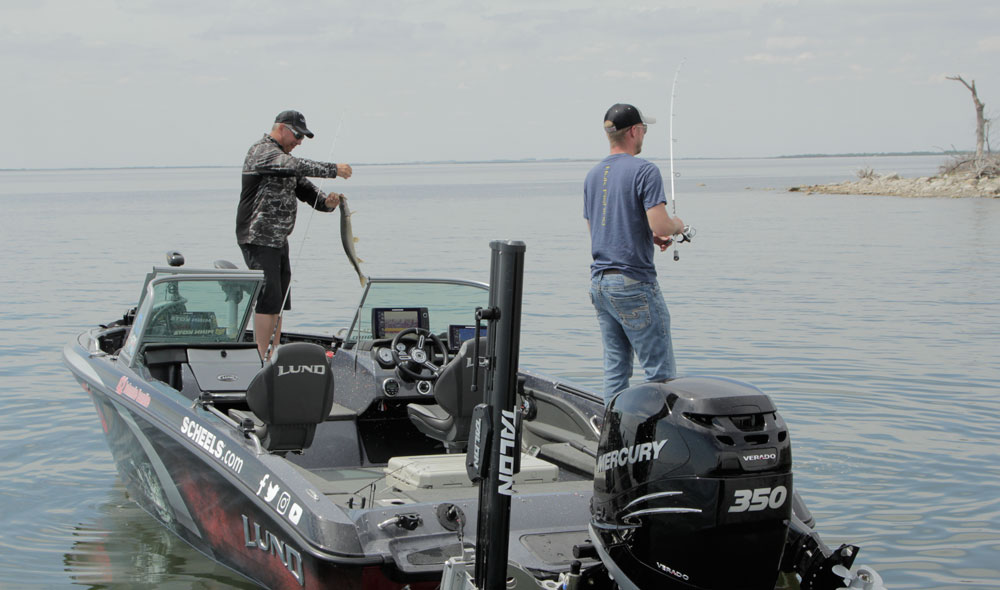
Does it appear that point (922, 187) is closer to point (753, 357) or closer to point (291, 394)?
point (753, 357)

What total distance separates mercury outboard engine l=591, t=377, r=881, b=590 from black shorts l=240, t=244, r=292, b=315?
4193 mm

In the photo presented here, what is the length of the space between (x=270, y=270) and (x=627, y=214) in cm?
304

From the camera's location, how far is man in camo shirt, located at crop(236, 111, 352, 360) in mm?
7152

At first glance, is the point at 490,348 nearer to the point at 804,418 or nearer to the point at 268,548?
→ the point at 268,548

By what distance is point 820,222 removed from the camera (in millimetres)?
32219

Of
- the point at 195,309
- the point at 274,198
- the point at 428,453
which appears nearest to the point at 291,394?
the point at 428,453

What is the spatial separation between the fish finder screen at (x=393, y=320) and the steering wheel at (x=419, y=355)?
8.5 inches

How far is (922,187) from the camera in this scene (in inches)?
1826

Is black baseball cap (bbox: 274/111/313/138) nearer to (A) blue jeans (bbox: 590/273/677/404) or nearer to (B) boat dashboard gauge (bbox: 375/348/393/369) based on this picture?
(B) boat dashboard gauge (bbox: 375/348/393/369)

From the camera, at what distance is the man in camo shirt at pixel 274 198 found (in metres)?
7.15

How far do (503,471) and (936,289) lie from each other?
14175 millimetres

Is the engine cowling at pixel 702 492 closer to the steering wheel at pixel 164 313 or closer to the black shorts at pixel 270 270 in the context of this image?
the steering wheel at pixel 164 313

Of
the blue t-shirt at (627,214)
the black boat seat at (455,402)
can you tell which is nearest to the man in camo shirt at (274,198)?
the black boat seat at (455,402)

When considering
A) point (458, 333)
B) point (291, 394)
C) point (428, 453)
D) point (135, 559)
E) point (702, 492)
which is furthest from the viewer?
point (458, 333)
